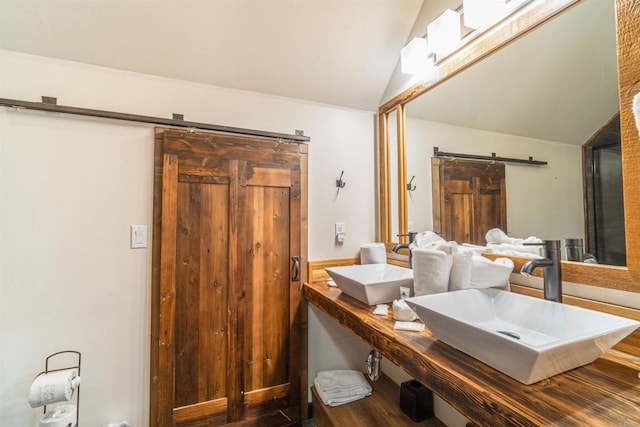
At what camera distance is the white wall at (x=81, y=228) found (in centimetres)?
135

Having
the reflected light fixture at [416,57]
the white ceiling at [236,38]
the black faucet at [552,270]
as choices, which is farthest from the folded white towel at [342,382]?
the reflected light fixture at [416,57]

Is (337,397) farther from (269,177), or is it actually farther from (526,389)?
(269,177)

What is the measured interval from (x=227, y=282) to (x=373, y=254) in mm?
926

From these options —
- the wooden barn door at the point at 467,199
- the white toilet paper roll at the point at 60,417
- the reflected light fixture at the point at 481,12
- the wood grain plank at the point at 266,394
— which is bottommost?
the wood grain plank at the point at 266,394

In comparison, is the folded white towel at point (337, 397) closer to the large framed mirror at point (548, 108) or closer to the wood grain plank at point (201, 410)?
the wood grain plank at point (201, 410)

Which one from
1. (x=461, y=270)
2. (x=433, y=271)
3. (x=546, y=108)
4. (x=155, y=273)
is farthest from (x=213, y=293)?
(x=546, y=108)

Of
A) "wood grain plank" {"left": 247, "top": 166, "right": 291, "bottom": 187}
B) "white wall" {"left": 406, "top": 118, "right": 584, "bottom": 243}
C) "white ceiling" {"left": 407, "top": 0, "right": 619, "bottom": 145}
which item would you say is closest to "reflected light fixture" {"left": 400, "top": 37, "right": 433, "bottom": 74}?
"white ceiling" {"left": 407, "top": 0, "right": 619, "bottom": 145}

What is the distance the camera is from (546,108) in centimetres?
116

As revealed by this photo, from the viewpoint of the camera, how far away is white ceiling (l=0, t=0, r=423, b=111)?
1.36 meters

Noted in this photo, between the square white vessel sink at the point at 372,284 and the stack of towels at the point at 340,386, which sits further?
the stack of towels at the point at 340,386

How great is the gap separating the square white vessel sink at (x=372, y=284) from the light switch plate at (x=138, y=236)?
3.35 feet

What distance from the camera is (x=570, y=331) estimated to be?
2.84ft

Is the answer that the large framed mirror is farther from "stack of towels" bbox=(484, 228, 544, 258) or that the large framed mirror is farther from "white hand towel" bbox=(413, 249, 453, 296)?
"white hand towel" bbox=(413, 249, 453, 296)

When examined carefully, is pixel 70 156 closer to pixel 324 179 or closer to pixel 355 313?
pixel 324 179
